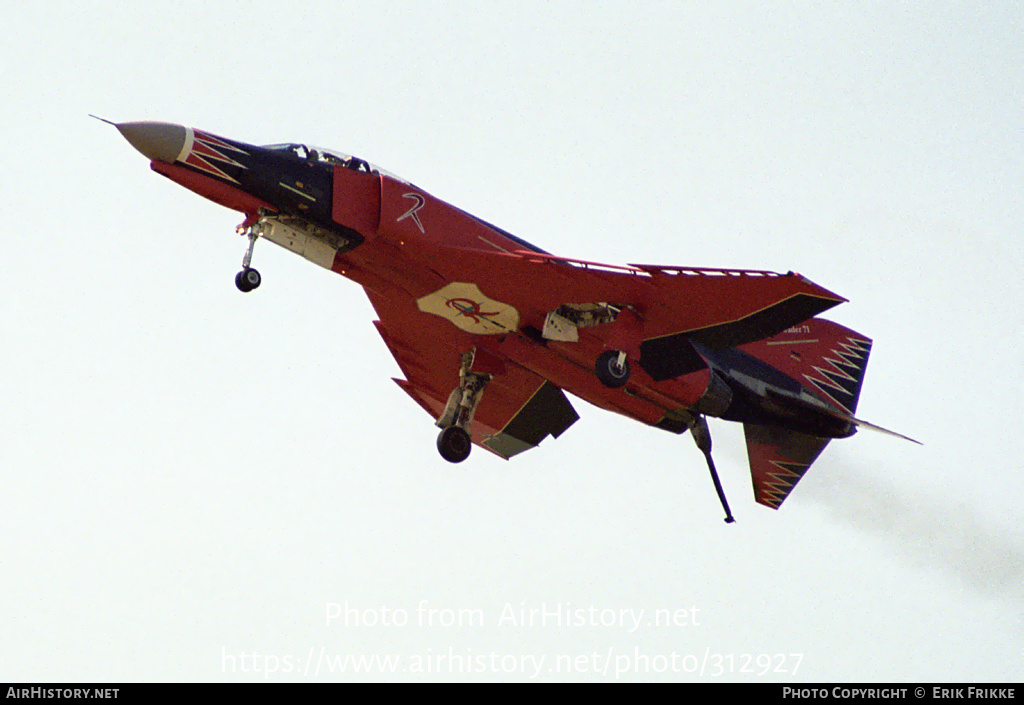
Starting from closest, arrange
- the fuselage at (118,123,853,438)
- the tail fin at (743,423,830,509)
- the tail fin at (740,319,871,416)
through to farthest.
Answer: the fuselage at (118,123,853,438)
the tail fin at (740,319,871,416)
the tail fin at (743,423,830,509)

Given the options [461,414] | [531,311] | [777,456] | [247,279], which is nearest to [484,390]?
[461,414]

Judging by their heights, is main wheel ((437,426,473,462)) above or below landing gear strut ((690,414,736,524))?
below

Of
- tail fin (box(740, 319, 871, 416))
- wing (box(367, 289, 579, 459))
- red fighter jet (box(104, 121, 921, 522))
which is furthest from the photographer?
tail fin (box(740, 319, 871, 416))

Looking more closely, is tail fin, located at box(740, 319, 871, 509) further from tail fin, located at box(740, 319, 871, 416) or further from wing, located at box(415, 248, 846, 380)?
wing, located at box(415, 248, 846, 380)

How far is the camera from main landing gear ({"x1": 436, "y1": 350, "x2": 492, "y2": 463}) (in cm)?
2278

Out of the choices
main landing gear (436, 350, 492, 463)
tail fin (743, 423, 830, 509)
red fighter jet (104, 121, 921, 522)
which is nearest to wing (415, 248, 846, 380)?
red fighter jet (104, 121, 921, 522)

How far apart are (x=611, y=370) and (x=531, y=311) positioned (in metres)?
1.80

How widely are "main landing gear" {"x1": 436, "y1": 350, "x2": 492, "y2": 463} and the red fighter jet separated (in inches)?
1.1

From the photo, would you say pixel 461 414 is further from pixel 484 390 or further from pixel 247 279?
pixel 247 279

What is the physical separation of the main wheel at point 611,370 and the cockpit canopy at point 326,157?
4.53 m

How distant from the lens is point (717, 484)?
923 inches
